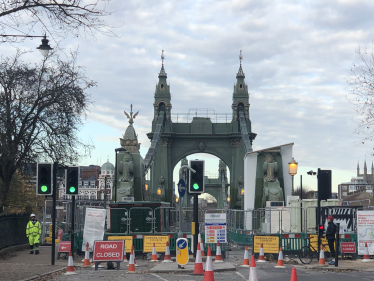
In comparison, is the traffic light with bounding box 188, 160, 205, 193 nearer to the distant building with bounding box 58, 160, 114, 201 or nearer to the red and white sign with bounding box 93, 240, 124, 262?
the red and white sign with bounding box 93, 240, 124, 262

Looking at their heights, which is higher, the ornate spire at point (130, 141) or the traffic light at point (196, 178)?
the ornate spire at point (130, 141)

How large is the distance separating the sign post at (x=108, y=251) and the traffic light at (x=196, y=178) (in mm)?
2697

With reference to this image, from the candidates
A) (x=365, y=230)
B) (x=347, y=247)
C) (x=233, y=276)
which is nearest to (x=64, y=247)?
(x=233, y=276)

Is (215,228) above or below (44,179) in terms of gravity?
below

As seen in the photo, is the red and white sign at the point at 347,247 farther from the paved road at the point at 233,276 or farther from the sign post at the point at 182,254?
the sign post at the point at 182,254

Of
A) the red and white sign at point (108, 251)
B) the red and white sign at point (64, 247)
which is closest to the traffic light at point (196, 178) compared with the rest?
the red and white sign at point (108, 251)

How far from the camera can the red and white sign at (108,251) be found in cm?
1770

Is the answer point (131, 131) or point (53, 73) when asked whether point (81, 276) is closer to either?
point (53, 73)

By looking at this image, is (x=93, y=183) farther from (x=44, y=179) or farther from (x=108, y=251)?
(x=108, y=251)

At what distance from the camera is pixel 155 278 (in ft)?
50.8

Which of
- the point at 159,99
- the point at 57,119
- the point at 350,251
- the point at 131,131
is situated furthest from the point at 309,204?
the point at 159,99

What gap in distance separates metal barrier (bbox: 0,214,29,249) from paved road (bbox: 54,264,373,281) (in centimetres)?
921

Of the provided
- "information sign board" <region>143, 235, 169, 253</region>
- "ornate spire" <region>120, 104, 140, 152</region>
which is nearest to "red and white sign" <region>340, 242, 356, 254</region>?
"information sign board" <region>143, 235, 169, 253</region>

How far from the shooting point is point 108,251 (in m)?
17.9
